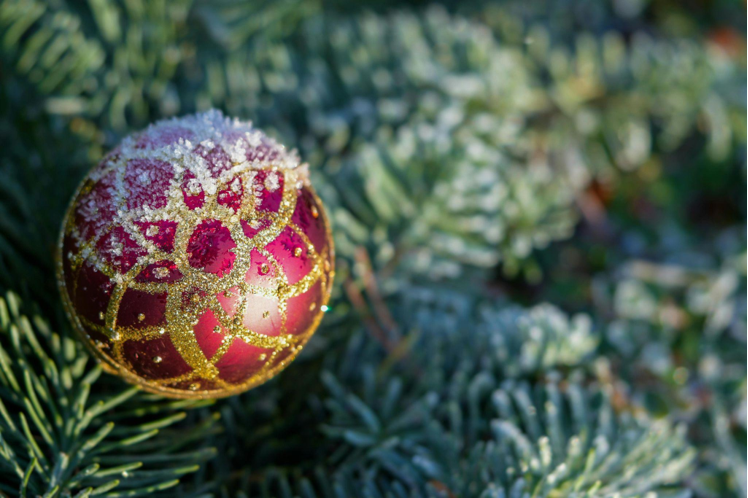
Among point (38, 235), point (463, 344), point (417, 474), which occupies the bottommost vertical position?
point (417, 474)

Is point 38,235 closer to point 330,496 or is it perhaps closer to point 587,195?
point 330,496

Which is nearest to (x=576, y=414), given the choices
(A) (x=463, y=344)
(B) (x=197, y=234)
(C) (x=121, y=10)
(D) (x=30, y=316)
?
(A) (x=463, y=344)

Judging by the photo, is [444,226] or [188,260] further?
[444,226]
